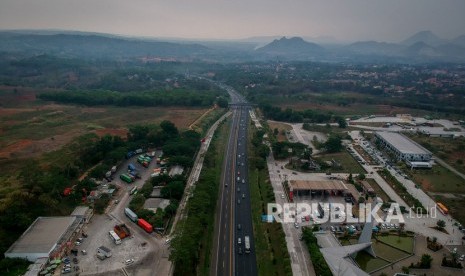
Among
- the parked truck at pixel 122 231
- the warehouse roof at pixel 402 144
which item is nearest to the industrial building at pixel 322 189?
the warehouse roof at pixel 402 144

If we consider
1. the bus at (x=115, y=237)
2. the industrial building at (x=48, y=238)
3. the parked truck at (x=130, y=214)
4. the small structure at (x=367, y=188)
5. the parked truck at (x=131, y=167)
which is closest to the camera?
the industrial building at (x=48, y=238)

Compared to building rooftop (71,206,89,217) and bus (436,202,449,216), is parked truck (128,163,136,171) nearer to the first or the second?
building rooftop (71,206,89,217)

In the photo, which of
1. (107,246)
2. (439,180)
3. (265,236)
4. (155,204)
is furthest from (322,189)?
(107,246)

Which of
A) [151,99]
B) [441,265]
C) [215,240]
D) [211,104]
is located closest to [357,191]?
[441,265]

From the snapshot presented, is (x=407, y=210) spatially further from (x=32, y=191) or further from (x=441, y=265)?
(x=32, y=191)

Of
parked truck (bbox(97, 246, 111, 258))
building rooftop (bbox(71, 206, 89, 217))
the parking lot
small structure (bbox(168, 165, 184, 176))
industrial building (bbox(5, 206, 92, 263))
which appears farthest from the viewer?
small structure (bbox(168, 165, 184, 176))

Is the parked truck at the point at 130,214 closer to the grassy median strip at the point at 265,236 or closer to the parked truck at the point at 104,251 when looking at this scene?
the parked truck at the point at 104,251

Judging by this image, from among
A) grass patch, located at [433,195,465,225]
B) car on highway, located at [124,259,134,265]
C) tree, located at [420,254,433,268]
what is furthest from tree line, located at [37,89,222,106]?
tree, located at [420,254,433,268]
